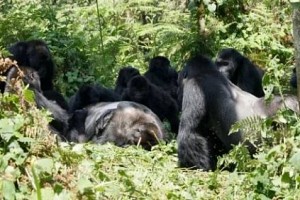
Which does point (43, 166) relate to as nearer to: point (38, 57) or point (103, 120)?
point (103, 120)

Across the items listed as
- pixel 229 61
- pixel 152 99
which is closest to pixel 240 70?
pixel 229 61

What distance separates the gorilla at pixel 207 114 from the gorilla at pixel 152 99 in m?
1.76

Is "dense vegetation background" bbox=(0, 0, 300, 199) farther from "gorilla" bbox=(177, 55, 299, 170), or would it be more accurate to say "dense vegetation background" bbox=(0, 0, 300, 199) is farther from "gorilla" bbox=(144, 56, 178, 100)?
"gorilla" bbox=(144, 56, 178, 100)

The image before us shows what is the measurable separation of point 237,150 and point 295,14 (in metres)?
1.00

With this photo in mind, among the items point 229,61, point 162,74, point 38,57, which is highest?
point 38,57

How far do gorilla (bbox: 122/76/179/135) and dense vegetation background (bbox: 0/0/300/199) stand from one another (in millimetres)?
1137

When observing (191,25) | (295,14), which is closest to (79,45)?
(191,25)

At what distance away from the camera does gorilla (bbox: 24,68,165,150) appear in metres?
6.47

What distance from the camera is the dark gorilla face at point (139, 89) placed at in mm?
7672

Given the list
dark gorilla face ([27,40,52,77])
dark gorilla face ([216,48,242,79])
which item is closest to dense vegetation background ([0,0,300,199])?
dark gorilla face ([216,48,242,79])

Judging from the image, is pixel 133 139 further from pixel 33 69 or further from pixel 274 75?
pixel 274 75

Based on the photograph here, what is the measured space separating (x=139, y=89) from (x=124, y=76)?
1129 millimetres

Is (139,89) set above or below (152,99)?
above

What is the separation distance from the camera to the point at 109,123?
22.0ft
